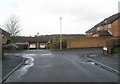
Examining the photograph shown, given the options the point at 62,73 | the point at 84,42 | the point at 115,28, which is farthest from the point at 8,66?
the point at 115,28

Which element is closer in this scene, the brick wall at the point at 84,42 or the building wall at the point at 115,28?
the brick wall at the point at 84,42

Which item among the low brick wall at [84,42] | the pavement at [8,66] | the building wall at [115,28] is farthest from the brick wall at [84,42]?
the pavement at [8,66]

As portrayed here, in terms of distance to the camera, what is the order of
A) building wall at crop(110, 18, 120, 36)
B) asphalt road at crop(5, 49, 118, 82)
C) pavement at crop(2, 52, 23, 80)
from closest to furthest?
asphalt road at crop(5, 49, 118, 82)
pavement at crop(2, 52, 23, 80)
building wall at crop(110, 18, 120, 36)

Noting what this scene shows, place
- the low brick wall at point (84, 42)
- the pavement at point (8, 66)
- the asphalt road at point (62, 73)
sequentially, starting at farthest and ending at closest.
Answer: the low brick wall at point (84, 42)
the pavement at point (8, 66)
the asphalt road at point (62, 73)

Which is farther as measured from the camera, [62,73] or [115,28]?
[115,28]

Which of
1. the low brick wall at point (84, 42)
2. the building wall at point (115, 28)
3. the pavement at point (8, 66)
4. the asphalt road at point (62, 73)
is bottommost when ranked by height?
the asphalt road at point (62, 73)

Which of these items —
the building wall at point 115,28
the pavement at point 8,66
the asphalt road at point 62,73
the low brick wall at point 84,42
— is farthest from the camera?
the building wall at point 115,28

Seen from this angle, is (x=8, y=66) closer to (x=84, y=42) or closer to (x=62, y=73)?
(x=62, y=73)

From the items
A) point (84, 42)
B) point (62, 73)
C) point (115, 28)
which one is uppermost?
point (115, 28)

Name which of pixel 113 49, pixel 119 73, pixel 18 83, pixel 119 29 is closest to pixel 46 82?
pixel 18 83

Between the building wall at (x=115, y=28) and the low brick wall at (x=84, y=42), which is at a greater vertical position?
the building wall at (x=115, y=28)

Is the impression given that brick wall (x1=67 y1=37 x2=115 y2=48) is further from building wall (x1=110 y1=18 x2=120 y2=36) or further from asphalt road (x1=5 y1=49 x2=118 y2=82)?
asphalt road (x1=5 y1=49 x2=118 y2=82)

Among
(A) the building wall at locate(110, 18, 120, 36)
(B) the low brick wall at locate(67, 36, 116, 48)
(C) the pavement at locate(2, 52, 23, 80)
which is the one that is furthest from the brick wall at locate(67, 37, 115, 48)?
(C) the pavement at locate(2, 52, 23, 80)

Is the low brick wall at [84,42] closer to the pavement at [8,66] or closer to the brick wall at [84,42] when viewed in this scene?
the brick wall at [84,42]
